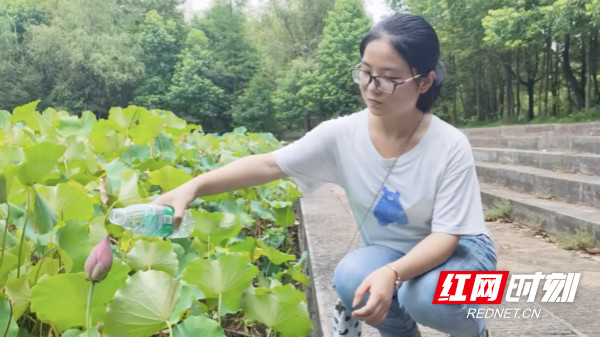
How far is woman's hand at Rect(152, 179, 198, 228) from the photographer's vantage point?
1131 millimetres

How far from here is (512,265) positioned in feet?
8.82

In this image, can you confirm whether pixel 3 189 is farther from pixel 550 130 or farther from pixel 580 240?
pixel 550 130

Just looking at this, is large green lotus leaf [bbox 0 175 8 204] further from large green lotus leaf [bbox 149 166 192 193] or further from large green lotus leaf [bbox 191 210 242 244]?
large green lotus leaf [bbox 149 166 192 193]

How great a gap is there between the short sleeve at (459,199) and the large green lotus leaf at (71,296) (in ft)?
2.00

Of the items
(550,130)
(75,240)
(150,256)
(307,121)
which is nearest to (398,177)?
(150,256)

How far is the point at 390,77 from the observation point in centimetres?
113

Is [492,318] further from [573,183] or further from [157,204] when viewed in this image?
[573,183]

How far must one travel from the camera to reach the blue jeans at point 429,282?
116 centimetres

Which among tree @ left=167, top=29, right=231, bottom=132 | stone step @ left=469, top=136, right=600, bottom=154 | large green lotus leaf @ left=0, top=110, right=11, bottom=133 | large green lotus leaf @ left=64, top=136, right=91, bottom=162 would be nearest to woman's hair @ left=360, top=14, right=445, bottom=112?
large green lotus leaf @ left=64, top=136, right=91, bottom=162

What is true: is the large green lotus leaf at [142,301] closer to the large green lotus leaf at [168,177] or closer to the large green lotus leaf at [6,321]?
the large green lotus leaf at [6,321]

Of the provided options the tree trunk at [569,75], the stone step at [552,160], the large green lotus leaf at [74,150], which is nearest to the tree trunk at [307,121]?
the tree trunk at [569,75]

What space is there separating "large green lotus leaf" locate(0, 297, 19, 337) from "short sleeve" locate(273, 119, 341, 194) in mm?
639

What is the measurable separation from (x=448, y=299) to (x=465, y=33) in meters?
20.8

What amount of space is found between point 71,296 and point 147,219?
276mm
